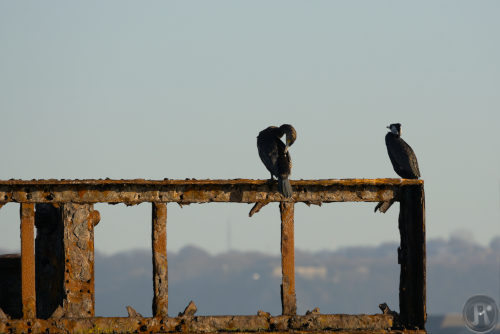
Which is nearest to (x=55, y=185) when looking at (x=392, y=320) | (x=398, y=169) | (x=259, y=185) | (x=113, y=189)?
(x=113, y=189)

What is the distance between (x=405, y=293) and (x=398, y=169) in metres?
5.41

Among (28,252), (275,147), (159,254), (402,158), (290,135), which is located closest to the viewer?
(28,252)

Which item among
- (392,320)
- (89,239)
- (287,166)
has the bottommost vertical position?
(392,320)

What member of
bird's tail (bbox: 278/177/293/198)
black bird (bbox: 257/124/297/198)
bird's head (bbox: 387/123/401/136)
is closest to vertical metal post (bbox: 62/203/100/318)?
bird's tail (bbox: 278/177/293/198)

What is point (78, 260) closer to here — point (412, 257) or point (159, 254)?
point (159, 254)

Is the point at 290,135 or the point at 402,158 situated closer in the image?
the point at 290,135

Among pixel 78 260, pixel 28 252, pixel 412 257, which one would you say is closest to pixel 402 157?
pixel 412 257

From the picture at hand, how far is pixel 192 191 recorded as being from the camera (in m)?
12.1

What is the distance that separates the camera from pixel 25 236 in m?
11.9

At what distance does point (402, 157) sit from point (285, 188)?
599cm

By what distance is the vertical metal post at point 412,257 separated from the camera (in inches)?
485

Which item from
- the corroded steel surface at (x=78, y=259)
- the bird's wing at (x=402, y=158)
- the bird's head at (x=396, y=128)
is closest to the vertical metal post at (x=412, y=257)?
the corroded steel surface at (x=78, y=259)

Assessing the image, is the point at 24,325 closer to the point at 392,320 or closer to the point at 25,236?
the point at 25,236

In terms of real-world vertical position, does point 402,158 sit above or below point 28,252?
above
